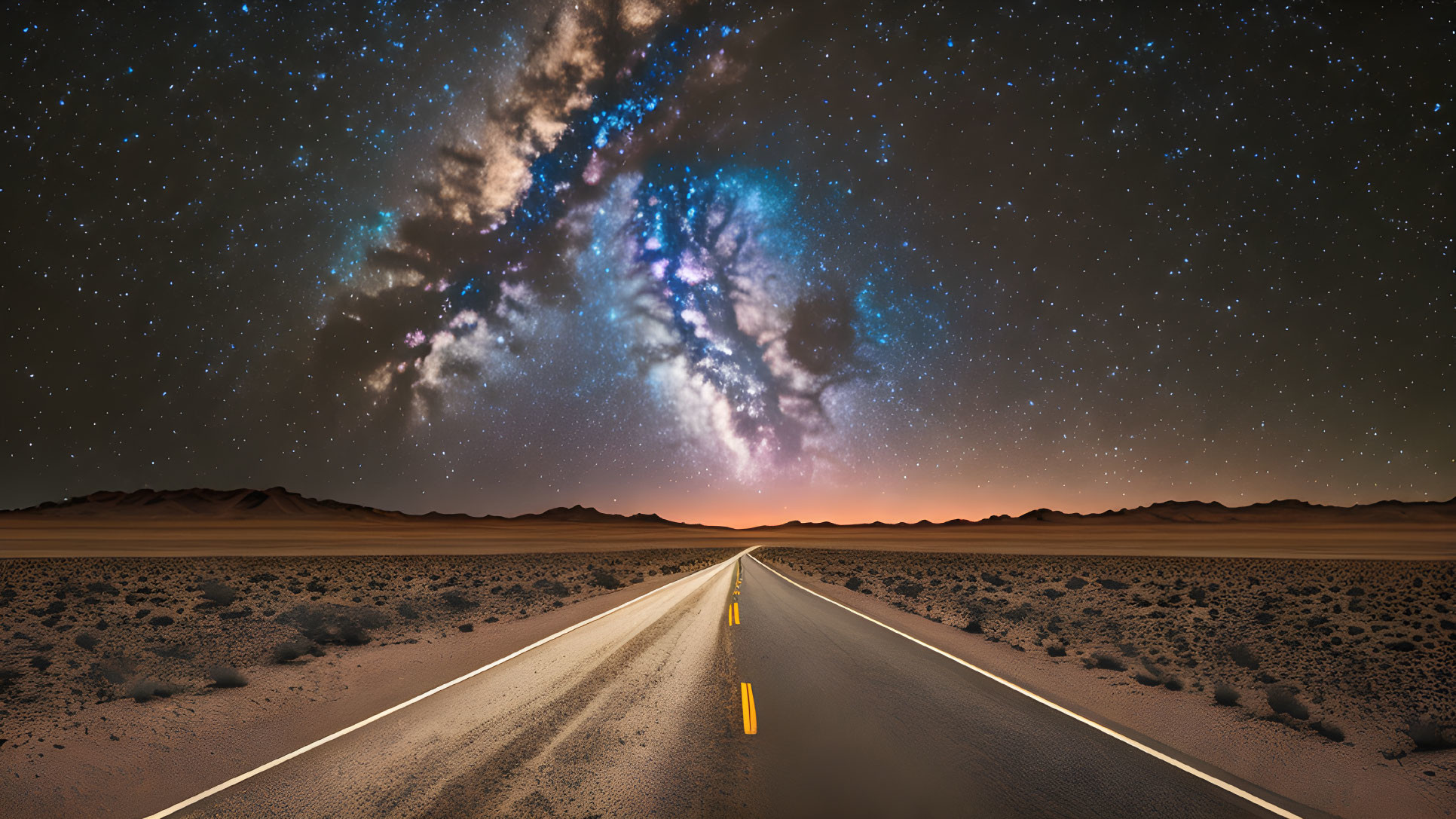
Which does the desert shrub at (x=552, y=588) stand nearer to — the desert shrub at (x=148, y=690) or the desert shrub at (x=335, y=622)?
the desert shrub at (x=335, y=622)

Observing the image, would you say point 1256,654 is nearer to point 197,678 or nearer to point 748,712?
point 748,712

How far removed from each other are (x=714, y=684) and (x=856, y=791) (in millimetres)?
4282

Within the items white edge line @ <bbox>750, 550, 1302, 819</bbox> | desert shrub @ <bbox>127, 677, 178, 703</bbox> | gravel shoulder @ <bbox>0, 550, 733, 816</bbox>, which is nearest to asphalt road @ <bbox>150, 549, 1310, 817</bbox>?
white edge line @ <bbox>750, 550, 1302, 819</bbox>

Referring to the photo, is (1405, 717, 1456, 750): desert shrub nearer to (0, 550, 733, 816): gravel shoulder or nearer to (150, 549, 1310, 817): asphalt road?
(150, 549, 1310, 817): asphalt road

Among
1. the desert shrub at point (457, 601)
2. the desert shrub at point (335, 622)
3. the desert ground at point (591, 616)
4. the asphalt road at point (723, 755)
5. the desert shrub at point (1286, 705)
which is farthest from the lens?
the desert shrub at point (457, 601)

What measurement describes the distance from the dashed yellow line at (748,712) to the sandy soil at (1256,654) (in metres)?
4.78

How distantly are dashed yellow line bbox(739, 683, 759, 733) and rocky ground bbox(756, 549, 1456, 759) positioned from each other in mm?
6979

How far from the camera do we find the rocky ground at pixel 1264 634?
29.7 feet

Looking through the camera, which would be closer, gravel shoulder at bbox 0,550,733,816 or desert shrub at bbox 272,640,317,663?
gravel shoulder at bbox 0,550,733,816

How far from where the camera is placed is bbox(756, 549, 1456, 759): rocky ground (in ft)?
29.7

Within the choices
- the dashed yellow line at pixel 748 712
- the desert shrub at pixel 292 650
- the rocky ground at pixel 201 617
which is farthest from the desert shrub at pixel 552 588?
the dashed yellow line at pixel 748 712

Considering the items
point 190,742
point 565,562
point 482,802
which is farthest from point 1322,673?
point 565,562

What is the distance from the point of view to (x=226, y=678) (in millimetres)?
10070

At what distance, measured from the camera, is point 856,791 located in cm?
539
